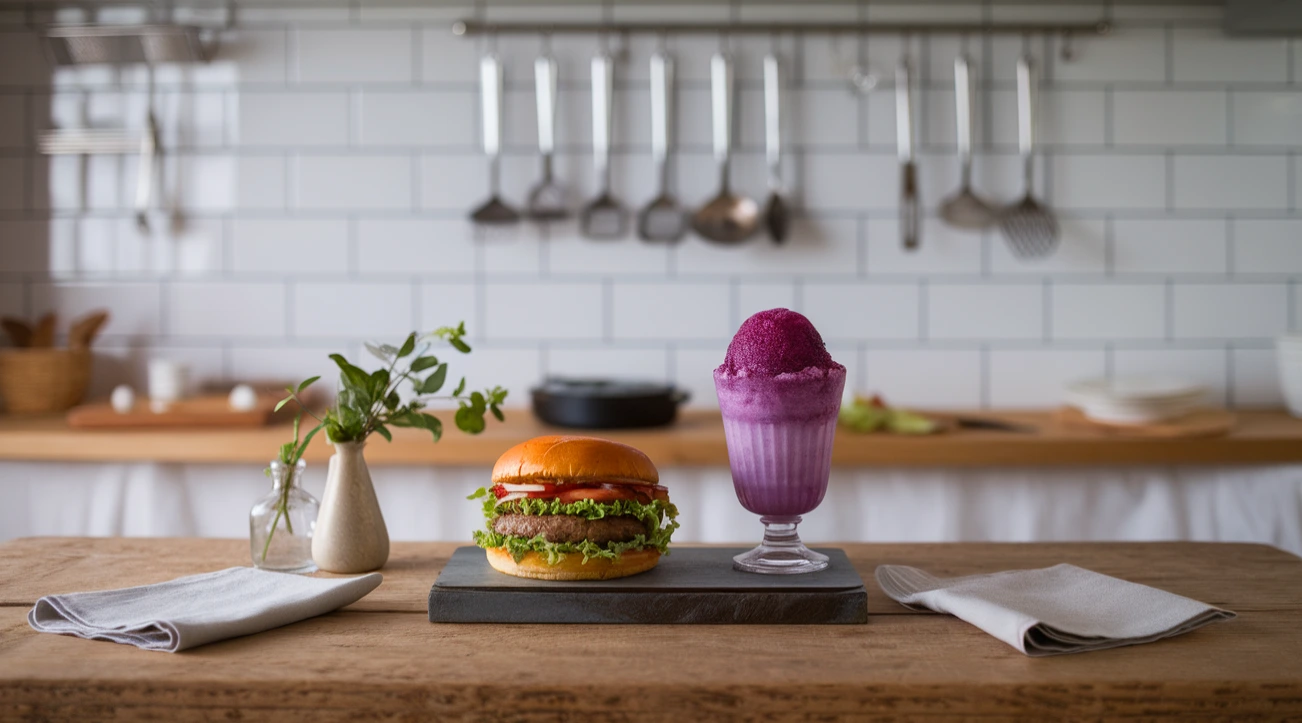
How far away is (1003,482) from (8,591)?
158 centimetres

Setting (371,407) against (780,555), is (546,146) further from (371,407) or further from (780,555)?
(780,555)

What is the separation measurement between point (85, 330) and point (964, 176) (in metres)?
1.92

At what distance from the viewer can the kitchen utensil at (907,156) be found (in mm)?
2266

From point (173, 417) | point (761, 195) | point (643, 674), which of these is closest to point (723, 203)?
point (761, 195)

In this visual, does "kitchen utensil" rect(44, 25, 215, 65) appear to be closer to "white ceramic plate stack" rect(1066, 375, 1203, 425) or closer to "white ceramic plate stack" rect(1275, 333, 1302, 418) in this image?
"white ceramic plate stack" rect(1066, 375, 1203, 425)

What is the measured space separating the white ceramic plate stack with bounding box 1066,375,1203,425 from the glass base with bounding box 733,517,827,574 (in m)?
1.21

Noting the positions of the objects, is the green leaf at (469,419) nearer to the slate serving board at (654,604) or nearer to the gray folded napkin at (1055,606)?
the slate serving board at (654,604)

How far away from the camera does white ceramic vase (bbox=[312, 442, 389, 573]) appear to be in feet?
3.42

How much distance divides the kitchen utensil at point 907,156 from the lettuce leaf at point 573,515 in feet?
4.92

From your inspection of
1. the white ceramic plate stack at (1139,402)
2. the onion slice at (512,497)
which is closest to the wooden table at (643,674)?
the onion slice at (512,497)

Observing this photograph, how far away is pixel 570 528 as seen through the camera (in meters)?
0.91

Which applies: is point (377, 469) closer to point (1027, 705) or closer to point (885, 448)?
point (885, 448)

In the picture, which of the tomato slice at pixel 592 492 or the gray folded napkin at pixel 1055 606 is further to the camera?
the tomato slice at pixel 592 492

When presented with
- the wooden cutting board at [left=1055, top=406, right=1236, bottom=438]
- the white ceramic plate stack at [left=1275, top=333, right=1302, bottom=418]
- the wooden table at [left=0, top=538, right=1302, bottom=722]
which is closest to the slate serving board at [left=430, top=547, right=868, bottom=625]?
the wooden table at [left=0, top=538, right=1302, bottom=722]
